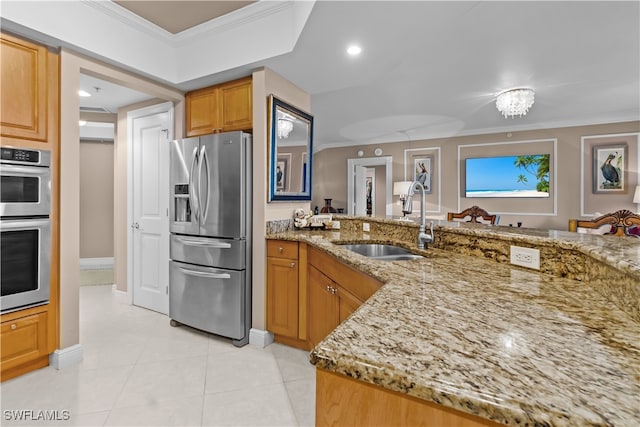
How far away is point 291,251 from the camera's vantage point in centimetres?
240

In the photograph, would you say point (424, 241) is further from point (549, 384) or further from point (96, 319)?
point (96, 319)

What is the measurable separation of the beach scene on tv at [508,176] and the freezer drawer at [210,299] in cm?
458

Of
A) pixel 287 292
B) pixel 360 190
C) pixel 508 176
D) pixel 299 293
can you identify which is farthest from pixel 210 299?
pixel 508 176

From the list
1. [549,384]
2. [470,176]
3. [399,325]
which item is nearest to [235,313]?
[399,325]

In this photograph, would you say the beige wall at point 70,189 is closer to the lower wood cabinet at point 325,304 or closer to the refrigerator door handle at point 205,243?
the refrigerator door handle at point 205,243

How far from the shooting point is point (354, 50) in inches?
86.1

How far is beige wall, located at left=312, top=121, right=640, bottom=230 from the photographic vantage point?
4.58 metres

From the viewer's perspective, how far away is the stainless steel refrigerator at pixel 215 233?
243cm

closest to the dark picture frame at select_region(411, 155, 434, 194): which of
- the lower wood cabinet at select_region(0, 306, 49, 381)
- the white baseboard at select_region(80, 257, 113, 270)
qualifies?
the lower wood cabinet at select_region(0, 306, 49, 381)

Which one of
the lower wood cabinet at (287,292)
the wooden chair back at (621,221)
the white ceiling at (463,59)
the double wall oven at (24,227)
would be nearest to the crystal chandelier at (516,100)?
the white ceiling at (463,59)

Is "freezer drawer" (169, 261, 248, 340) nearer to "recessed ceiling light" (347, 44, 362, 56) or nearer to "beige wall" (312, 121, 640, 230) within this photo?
"recessed ceiling light" (347, 44, 362, 56)

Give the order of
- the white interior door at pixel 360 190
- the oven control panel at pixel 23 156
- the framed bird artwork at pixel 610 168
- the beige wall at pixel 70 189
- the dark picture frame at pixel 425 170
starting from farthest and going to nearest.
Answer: the white interior door at pixel 360 190
the dark picture frame at pixel 425 170
the framed bird artwork at pixel 610 168
the beige wall at pixel 70 189
the oven control panel at pixel 23 156

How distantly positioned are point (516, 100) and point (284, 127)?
8.88 feet

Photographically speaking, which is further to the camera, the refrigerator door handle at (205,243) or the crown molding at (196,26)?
the refrigerator door handle at (205,243)
